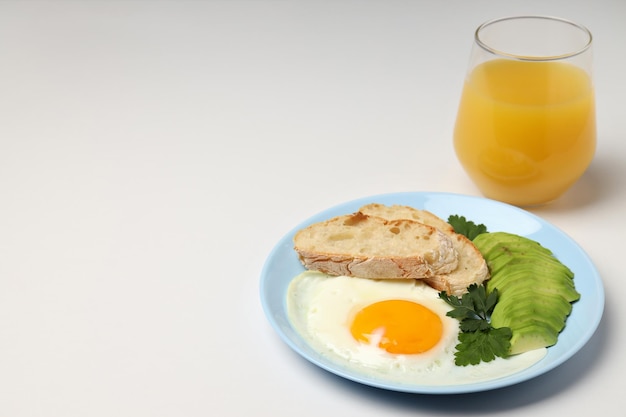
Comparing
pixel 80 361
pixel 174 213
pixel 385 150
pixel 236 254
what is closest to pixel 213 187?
pixel 174 213

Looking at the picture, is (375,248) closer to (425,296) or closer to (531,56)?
(425,296)

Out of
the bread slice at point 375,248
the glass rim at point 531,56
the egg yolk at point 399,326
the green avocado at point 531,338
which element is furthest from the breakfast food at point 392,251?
the glass rim at point 531,56

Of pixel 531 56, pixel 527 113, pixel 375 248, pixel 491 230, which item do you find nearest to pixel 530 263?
pixel 491 230

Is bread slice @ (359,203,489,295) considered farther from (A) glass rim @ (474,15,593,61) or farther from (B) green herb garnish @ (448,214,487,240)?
(A) glass rim @ (474,15,593,61)

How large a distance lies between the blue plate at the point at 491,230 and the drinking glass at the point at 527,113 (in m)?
0.16

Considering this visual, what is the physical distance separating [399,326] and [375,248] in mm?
333

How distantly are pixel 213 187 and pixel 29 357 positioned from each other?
1012mm

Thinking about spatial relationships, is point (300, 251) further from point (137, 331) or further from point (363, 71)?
point (363, 71)

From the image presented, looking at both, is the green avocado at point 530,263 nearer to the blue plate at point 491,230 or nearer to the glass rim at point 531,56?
the blue plate at point 491,230

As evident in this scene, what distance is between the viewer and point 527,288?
2227 mm

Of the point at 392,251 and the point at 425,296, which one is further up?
the point at 392,251

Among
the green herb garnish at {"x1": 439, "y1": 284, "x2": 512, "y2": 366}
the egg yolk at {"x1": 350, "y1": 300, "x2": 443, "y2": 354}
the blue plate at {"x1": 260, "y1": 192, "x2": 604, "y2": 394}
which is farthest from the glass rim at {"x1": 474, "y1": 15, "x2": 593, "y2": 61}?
the egg yolk at {"x1": 350, "y1": 300, "x2": 443, "y2": 354}

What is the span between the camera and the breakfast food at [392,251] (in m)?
2.33

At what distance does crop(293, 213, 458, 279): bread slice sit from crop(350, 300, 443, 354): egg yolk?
14cm
